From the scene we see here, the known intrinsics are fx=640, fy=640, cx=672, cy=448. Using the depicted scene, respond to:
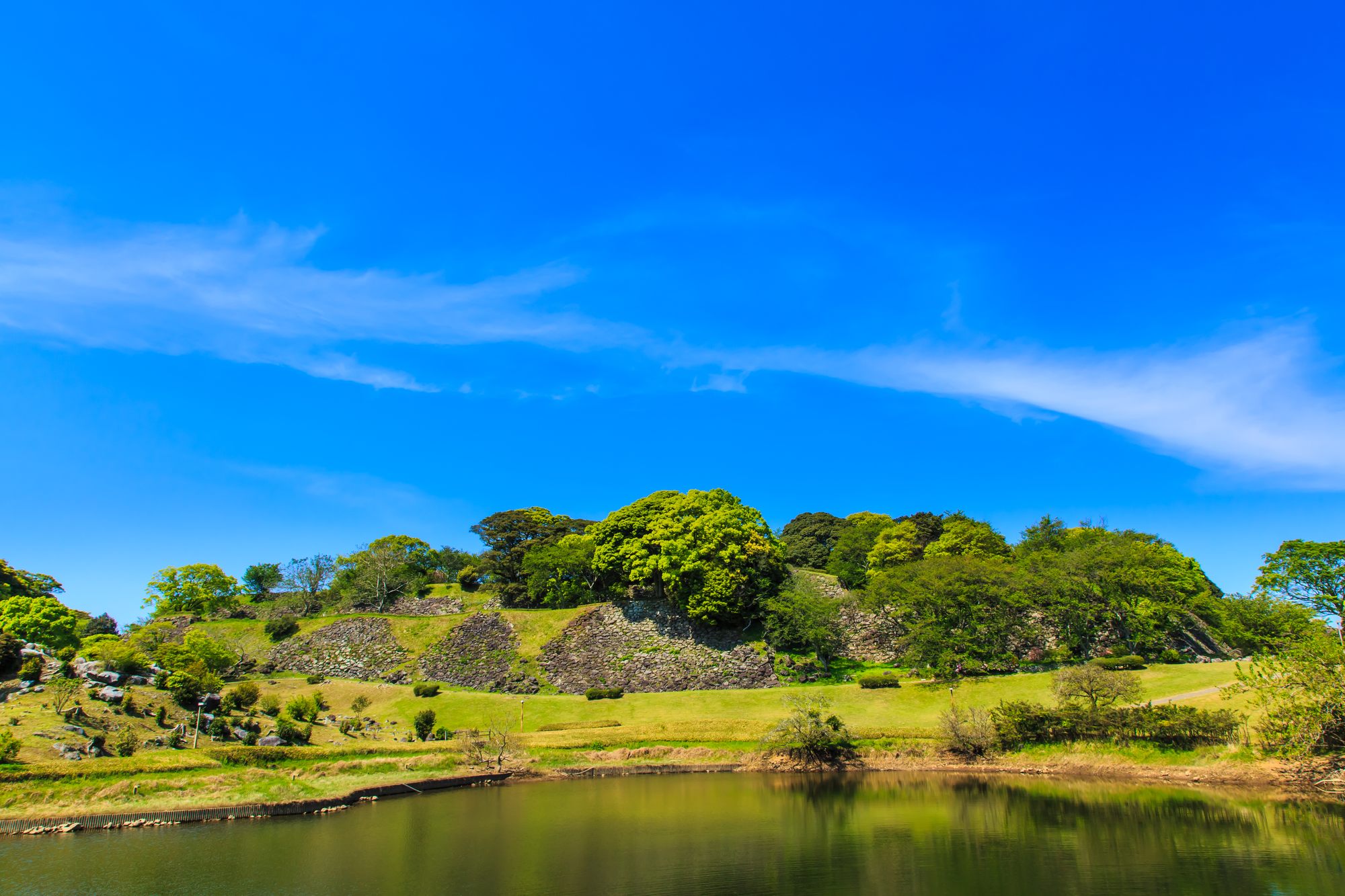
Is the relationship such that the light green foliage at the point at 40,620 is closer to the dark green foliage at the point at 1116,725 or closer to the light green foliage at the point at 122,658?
the light green foliage at the point at 122,658

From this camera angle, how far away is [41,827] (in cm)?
2545

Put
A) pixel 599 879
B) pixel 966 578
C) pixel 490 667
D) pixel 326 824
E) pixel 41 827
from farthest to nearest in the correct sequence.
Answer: pixel 490 667 < pixel 966 578 < pixel 326 824 < pixel 41 827 < pixel 599 879

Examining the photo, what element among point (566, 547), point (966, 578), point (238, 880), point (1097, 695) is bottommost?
point (238, 880)

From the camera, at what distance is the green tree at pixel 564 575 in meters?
72.8

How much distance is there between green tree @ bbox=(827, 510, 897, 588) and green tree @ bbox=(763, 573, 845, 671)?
14.0 meters

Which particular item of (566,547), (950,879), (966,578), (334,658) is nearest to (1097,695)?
(966,578)

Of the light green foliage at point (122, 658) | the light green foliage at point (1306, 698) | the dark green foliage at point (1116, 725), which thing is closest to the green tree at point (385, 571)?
the light green foliage at point (122, 658)

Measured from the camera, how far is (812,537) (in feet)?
304

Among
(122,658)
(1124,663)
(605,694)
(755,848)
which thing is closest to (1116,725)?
(1124,663)

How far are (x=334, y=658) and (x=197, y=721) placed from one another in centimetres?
2675

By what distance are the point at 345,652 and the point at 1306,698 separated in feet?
224

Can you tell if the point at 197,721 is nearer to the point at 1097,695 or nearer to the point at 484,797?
the point at 484,797

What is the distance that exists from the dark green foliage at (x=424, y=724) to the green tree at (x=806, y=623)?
29356mm

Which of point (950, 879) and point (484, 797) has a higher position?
point (950, 879)
